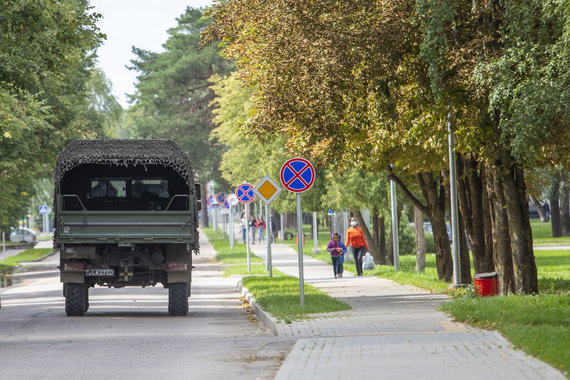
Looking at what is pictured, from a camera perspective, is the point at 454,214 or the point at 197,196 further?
the point at 454,214

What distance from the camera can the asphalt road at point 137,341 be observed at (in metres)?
10.4

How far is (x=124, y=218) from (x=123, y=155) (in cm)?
154

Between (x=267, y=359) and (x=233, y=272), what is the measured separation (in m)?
22.8

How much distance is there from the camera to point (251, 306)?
20078mm

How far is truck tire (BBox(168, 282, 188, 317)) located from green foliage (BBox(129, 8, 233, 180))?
53122 millimetres

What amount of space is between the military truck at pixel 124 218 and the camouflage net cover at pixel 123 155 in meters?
0.02

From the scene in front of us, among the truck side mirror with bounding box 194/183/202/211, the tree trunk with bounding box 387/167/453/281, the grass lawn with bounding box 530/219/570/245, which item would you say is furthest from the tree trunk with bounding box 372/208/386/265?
the truck side mirror with bounding box 194/183/202/211

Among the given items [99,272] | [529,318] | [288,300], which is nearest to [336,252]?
[288,300]

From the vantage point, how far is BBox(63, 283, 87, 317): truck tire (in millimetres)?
17906

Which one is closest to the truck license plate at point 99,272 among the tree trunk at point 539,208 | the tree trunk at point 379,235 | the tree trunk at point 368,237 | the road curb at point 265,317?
the road curb at point 265,317

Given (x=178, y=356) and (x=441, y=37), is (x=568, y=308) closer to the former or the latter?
(x=441, y=37)

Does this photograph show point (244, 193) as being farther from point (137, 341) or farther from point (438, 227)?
point (137, 341)

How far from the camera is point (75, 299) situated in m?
18.0

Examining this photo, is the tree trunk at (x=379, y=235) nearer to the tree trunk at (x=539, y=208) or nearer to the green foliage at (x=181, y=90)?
the tree trunk at (x=539, y=208)
